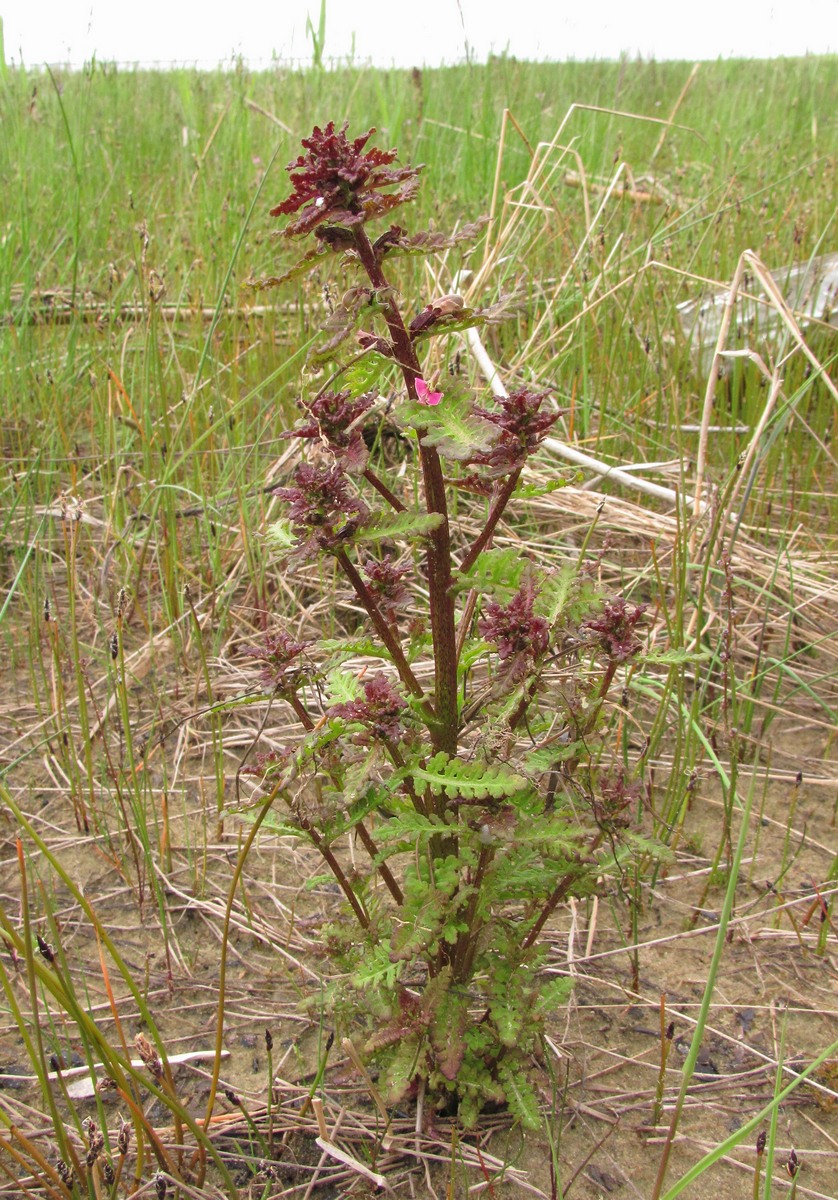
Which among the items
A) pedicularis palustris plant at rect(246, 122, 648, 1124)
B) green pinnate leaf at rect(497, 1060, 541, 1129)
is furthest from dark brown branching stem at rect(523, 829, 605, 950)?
green pinnate leaf at rect(497, 1060, 541, 1129)

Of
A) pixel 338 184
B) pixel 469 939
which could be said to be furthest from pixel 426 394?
pixel 469 939

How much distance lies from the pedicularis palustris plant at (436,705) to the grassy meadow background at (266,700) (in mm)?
127

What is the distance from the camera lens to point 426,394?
1080mm

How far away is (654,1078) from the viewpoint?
4.69 ft

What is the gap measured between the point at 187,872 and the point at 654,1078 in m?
0.98

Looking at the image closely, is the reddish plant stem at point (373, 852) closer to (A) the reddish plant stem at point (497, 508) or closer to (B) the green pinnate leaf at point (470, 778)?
(B) the green pinnate leaf at point (470, 778)

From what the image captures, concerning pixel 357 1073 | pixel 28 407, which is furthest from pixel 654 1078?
pixel 28 407

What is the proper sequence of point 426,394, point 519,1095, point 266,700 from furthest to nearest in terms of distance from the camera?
point 266,700 < point 519,1095 < point 426,394

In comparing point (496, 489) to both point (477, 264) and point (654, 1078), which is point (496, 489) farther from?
point (477, 264)

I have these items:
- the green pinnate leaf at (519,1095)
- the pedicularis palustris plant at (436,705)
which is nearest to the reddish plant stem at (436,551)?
the pedicularis palustris plant at (436,705)

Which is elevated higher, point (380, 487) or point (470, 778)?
point (380, 487)

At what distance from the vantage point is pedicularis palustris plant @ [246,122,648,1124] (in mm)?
993

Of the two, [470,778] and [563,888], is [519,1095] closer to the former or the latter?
[563,888]

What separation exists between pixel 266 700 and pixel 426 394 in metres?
0.81
